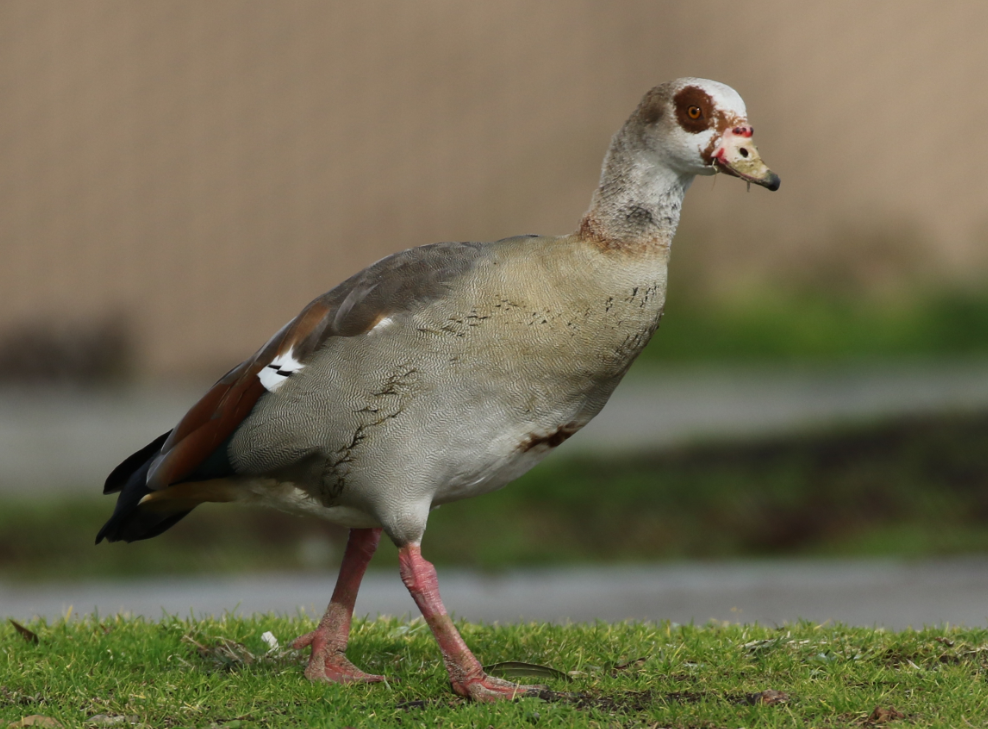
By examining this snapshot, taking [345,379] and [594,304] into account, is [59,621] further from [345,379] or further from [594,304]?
[594,304]

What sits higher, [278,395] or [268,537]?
[278,395]

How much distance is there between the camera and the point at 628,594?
7215mm

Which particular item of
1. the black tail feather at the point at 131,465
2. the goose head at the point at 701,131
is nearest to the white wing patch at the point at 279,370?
the black tail feather at the point at 131,465

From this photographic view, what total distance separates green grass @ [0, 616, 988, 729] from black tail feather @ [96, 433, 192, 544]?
1.54ft

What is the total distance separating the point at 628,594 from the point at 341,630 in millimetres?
2912

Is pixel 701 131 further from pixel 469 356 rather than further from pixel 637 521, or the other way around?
pixel 637 521

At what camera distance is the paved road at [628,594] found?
6.68 meters

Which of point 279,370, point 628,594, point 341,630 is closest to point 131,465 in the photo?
point 279,370

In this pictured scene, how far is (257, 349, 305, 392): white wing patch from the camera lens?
424 centimetres

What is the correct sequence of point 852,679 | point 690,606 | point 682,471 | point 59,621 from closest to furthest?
point 852,679, point 59,621, point 690,606, point 682,471

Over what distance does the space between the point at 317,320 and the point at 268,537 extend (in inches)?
181

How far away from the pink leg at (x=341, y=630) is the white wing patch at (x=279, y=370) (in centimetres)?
76

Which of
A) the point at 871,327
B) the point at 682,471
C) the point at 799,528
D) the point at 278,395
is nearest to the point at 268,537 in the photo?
the point at 682,471

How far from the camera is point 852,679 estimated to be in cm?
444
